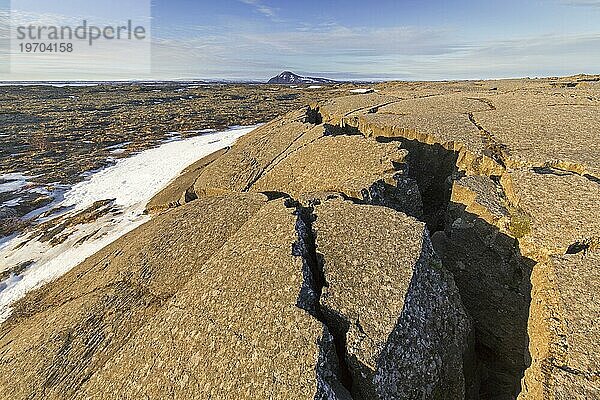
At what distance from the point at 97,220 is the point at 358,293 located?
22.8 m

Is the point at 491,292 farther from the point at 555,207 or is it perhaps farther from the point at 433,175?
the point at 433,175

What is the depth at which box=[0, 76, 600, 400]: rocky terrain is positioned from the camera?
769 cm

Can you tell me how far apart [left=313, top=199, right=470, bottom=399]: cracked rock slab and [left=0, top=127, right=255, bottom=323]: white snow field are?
15986 millimetres

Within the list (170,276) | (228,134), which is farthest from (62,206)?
(228,134)

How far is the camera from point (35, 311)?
14.9m

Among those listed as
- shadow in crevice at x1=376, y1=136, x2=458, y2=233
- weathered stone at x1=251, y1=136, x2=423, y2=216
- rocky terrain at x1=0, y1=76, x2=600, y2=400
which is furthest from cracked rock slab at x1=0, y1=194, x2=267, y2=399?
shadow in crevice at x1=376, y1=136, x2=458, y2=233

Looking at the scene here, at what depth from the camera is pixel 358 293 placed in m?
8.67

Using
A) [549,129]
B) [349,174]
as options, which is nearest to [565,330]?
[349,174]

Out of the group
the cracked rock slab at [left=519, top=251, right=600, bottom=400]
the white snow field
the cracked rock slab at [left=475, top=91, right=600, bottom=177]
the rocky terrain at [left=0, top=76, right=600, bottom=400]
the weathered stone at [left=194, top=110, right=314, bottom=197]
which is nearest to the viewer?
the cracked rock slab at [left=519, top=251, right=600, bottom=400]

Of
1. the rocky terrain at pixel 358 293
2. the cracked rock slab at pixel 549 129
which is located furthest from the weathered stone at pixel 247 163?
the cracked rock slab at pixel 549 129

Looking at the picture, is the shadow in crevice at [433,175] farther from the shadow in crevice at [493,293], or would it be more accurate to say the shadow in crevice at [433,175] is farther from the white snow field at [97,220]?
the white snow field at [97,220]

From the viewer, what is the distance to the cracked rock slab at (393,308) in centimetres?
783

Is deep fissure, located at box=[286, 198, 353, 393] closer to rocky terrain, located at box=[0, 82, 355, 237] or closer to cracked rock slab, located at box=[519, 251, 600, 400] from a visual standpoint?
cracked rock slab, located at box=[519, 251, 600, 400]

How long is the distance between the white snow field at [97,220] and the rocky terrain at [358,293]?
3.95m
